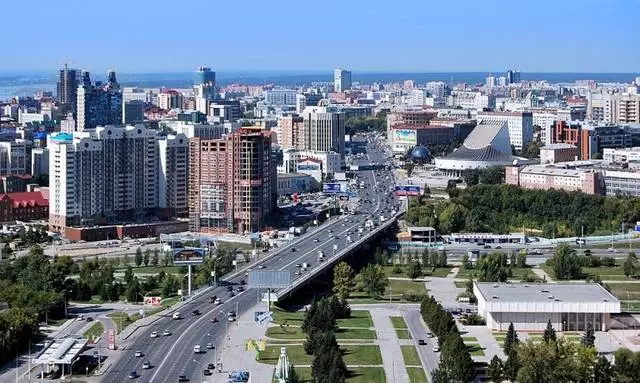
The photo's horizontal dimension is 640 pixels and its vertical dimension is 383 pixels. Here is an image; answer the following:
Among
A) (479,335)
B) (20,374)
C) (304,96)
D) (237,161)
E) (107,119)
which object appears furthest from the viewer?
(304,96)

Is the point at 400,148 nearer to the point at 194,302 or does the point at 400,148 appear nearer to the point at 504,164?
the point at 504,164

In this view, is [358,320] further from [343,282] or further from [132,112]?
[132,112]

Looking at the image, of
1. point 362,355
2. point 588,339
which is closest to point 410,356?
point 362,355

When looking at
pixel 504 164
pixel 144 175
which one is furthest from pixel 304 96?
pixel 144 175

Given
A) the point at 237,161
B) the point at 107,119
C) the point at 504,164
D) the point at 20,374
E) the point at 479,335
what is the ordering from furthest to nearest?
1. the point at 107,119
2. the point at 504,164
3. the point at 237,161
4. the point at 479,335
5. the point at 20,374

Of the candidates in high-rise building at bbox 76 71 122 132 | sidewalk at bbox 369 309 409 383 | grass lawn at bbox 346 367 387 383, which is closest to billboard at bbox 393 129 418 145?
high-rise building at bbox 76 71 122 132

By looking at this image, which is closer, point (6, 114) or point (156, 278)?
point (156, 278)

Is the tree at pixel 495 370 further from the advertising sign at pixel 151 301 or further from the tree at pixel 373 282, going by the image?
the advertising sign at pixel 151 301
